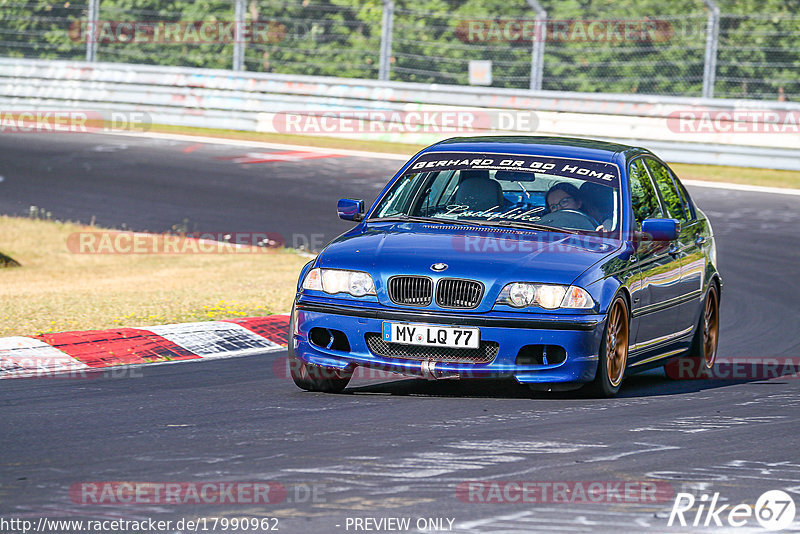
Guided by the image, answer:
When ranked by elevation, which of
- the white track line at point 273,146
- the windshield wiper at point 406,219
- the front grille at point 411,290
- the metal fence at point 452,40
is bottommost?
the white track line at point 273,146

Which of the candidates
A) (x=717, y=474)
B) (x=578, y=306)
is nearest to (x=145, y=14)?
(x=578, y=306)

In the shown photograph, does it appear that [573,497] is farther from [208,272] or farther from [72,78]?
[72,78]

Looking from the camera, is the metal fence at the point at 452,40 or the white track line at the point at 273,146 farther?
the white track line at the point at 273,146

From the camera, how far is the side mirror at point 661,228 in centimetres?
813

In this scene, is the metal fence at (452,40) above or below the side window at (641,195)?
above

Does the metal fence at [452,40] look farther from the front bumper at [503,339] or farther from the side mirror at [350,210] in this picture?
the front bumper at [503,339]

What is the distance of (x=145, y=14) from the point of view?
26438mm

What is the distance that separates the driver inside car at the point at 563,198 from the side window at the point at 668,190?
3.26 feet

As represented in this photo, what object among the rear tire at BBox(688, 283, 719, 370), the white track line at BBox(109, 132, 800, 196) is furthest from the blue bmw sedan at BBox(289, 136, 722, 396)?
the white track line at BBox(109, 132, 800, 196)

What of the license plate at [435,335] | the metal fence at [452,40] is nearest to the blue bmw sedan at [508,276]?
the license plate at [435,335]

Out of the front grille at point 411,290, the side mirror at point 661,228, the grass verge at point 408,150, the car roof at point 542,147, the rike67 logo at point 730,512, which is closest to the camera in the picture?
the rike67 logo at point 730,512

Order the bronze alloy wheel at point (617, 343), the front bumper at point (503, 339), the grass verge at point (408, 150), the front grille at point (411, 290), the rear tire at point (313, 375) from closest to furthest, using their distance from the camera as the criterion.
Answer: the front bumper at point (503, 339), the front grille at point (411, 290), the bronze alloy wheel at point (617, 343), the rear tire at point (313, 375), the grass verge at point (408, 150)

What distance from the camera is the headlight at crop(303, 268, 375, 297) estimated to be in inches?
296

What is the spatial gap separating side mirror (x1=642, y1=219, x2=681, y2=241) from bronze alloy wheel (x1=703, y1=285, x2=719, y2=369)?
1.35 meters
